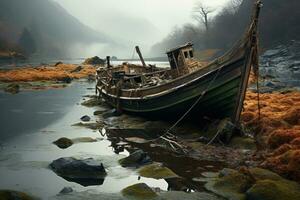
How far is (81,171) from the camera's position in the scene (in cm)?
1503

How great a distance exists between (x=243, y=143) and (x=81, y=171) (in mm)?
7886

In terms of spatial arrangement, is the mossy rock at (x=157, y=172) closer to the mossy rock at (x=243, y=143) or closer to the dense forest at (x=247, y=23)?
the mossy rock at (x=243, y=143)

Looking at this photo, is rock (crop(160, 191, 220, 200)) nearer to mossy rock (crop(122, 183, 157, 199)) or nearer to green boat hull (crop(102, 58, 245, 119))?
mossy rock (crop(122, 183, 157, 199))

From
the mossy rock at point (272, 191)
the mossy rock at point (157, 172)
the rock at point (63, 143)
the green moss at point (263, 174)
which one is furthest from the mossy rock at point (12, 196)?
the rock at point (63, 143)

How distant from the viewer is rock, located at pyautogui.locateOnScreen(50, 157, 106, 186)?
14680 mm

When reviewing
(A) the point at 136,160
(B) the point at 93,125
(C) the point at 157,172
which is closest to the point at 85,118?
(B) the point at 93,125

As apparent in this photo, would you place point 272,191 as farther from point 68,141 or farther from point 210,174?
point 68,141

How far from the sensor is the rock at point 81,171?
14.7 m

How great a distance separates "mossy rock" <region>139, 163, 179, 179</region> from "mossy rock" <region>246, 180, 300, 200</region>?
339 cm

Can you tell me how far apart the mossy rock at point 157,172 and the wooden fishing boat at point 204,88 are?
6343 mm

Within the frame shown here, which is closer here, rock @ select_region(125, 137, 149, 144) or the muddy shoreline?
the muddy shoreline

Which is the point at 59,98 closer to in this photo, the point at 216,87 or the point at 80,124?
the point at 80,124

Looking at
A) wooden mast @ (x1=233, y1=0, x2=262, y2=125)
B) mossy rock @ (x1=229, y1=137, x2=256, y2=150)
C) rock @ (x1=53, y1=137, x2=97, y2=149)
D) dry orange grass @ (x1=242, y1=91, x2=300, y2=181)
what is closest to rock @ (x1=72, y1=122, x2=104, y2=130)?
rock @ (x1=53, y1=137, x2=97, y2=149)

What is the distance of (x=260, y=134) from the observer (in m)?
20.0
